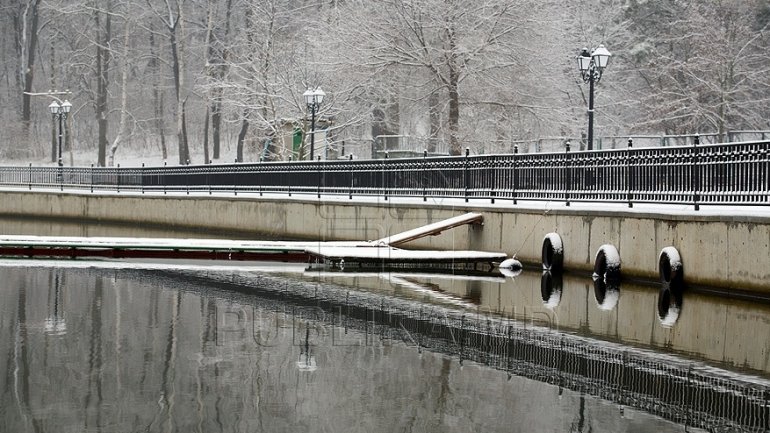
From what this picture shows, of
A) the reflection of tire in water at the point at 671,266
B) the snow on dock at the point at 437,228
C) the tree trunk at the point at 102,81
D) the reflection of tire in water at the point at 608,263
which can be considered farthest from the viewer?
the tree trunk at the point at 102,81

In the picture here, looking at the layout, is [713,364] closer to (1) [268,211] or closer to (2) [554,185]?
(2) [554,185]

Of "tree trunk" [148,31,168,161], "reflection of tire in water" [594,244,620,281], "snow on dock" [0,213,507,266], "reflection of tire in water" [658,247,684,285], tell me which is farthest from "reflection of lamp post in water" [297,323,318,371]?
"tree trunk" [148,31,168,161]

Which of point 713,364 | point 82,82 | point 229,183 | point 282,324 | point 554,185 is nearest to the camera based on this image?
point 713,364

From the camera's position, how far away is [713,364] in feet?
39.0

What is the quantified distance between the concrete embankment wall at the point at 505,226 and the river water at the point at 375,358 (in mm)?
711

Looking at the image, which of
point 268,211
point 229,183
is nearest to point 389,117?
point 229,183

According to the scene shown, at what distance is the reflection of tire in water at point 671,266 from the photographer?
18.6 meters

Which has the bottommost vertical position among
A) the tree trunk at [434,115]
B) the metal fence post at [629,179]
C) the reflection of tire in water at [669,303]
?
the reflection of tire in water at [669,303]

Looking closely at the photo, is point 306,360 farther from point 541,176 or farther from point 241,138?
point 241,138

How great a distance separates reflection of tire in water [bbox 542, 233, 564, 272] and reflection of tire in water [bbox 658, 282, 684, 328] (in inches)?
129

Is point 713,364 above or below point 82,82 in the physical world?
below

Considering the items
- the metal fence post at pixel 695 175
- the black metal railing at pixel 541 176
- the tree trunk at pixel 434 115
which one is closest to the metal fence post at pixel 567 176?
the black metal railing at pixel 541 176

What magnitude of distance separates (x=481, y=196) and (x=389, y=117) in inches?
931

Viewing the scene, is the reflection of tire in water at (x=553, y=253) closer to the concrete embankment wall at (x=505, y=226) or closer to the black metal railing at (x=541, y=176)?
the concrete embankment wall at (x=505, y=226)
